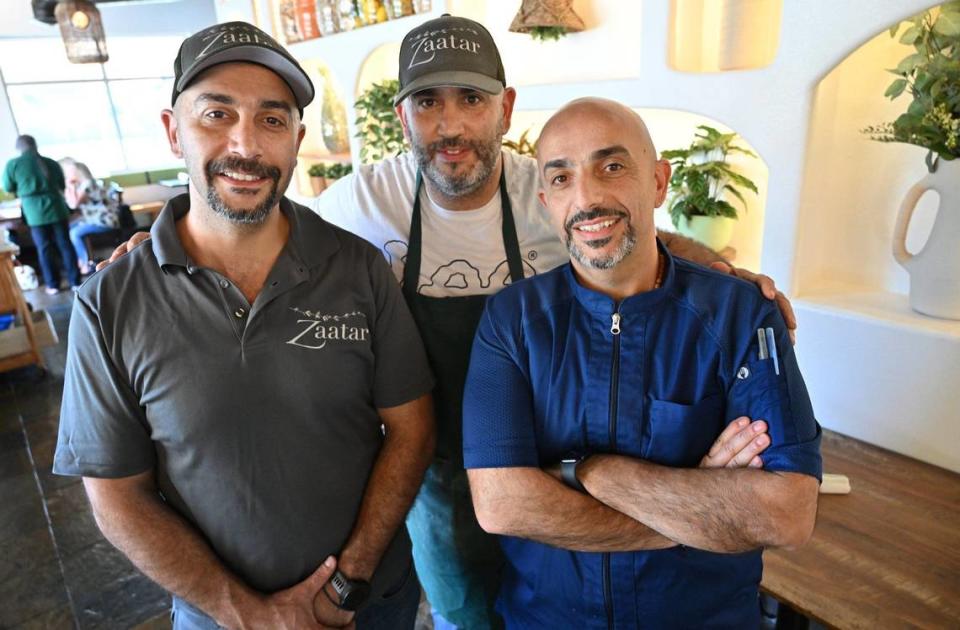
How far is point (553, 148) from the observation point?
1.25 metres

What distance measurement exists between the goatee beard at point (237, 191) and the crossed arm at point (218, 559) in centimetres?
46

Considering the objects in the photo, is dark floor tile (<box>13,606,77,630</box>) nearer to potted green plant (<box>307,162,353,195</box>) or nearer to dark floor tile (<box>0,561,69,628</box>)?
dark floor tile (<box>0,561,69,628</box>)

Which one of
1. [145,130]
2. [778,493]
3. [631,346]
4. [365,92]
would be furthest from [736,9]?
[145,130]

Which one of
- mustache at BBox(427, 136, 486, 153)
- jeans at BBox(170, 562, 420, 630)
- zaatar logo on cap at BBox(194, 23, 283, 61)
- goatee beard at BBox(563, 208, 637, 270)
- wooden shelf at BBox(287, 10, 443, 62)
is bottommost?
jeans at BBox(170, 562, 420, 630)

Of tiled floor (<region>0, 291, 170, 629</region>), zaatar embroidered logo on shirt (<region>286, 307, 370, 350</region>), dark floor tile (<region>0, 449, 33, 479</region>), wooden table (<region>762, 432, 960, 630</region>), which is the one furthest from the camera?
dark floor tile (<region>0, 449, 33, 479</region>)

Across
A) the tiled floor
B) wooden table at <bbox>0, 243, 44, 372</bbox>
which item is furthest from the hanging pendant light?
the tiled floor

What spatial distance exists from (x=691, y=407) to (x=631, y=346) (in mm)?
153

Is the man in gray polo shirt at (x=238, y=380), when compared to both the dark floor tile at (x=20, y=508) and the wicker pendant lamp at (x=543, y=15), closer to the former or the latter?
the wicker pendant lamp at (x=543, y=15)

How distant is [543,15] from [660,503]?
7.46 feet

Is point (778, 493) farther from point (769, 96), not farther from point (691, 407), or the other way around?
point (769, 96)

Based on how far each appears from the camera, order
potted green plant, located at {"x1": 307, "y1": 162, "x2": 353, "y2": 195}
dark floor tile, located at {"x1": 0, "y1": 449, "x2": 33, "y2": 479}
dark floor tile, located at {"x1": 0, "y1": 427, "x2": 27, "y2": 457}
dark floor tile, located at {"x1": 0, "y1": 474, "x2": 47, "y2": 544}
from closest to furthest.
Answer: dark floor tile, located at {"x1": 0, "y1": 474, "x2": 47, "y2": 544} < dark floor tile, located at {"x1": 0, "y1": 449, "x2": 33, "y2": 479} < dark floor tile, located at {"x1": 0, "y1": 427, "x2": 27, "y2": 457} < potted green plant, located at {"x1": 307, "y1": 162, "x2": 353, "y2": 195}

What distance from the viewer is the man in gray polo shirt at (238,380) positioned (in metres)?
1.15

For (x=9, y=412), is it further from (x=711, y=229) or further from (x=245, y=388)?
(x=711, y=229)

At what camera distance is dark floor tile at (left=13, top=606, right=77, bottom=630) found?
247 cm
